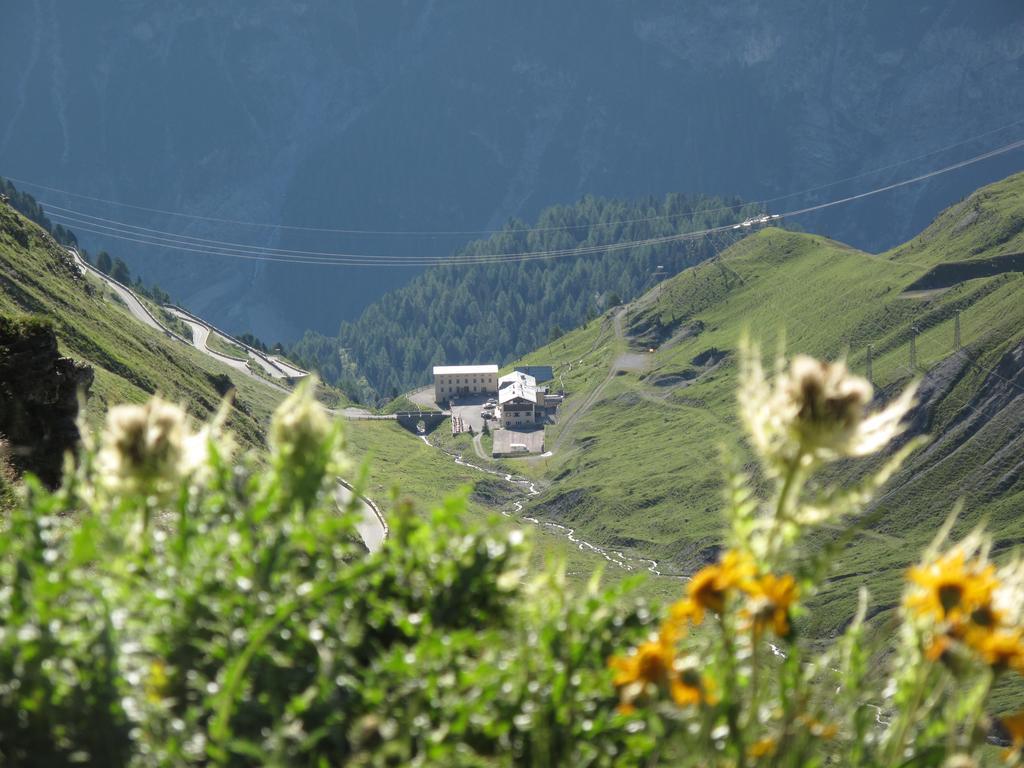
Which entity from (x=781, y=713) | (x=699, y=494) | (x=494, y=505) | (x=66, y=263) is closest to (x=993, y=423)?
(x=699, y=494)

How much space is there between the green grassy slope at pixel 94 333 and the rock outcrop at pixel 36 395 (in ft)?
96.3

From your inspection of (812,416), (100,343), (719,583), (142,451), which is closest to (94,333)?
(100,343)

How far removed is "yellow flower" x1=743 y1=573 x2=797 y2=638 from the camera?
13.0 feet

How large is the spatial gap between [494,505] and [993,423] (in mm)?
69562

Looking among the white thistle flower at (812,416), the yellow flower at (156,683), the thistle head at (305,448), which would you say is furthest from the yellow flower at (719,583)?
the yellow flower at (156,683)

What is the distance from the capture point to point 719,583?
4.05 m

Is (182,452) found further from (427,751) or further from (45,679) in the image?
(427,751)

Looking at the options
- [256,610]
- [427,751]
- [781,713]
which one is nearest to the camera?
[427,751]

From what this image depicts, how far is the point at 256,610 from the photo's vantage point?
4086 mm

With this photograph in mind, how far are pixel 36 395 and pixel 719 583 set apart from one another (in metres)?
21.7

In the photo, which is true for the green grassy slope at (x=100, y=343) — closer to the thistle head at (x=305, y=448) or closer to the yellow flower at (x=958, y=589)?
the thistle head at (x=305, y=448)

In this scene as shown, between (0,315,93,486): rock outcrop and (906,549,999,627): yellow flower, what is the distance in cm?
1961

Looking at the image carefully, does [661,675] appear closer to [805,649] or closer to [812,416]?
[805,649]

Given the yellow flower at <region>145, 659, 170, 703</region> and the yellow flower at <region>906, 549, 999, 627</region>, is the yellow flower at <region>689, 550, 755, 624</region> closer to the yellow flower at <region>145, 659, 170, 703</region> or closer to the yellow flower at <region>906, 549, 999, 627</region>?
the yellow flower at <region>906, 549, 999, 627</region>
